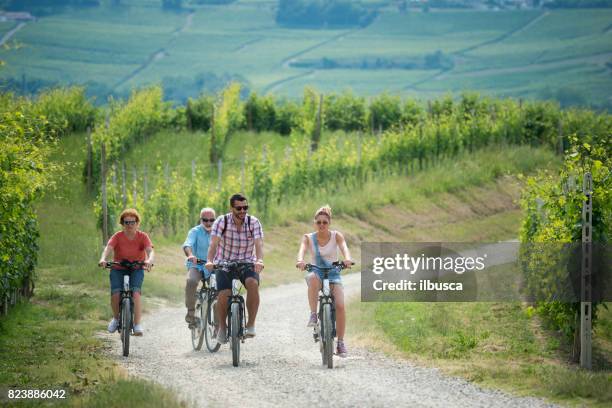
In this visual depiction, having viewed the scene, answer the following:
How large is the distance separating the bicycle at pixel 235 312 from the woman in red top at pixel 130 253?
1291mm

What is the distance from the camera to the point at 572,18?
6368 inches

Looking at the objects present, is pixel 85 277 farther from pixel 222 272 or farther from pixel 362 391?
pixel 362 391

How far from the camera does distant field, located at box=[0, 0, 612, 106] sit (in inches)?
5477

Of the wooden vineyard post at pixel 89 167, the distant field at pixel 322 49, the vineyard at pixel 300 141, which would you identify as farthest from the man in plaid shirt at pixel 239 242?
the distant field at pixel 322 49

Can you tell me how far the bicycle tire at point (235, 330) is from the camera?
13.2 metres

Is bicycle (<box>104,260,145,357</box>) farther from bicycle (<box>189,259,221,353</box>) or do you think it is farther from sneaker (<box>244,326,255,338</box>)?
sneaker (<box>244,326,255,338</box>)

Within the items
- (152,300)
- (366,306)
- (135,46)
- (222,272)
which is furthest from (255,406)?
(135,46)

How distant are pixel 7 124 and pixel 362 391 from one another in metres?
7.33

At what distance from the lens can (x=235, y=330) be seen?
1323cm

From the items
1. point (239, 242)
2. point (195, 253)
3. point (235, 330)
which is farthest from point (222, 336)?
point (195, 253)

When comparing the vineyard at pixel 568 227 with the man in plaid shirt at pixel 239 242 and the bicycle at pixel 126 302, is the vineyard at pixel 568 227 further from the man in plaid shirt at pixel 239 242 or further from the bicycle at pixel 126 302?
the bicycle at pixel 126 302

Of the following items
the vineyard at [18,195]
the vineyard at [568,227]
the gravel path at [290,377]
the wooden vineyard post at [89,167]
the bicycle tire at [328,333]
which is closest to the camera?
the gravel path at [290,377]

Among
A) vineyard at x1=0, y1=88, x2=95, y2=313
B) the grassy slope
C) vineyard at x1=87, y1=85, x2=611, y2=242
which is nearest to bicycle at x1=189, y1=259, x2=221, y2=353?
the grassy slope

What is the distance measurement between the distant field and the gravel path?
110739 mm
